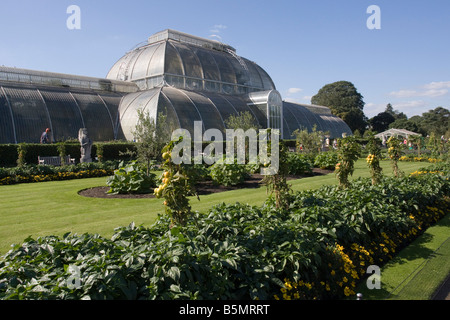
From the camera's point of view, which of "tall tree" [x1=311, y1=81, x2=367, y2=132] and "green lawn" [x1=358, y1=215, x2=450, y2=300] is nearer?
"green lawn" [x1=358, y1=215, x2=450, y2=300]

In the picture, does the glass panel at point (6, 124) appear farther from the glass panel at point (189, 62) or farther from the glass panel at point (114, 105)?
the glass panel at point (189, 62)

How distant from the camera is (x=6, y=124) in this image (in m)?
21.5

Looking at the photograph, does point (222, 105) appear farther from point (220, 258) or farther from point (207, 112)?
point (220, 258)

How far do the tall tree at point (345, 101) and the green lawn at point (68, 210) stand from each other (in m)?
61.0

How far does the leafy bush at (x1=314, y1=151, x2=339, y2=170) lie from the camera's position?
1769 centimetres

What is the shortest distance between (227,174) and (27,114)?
1804 centimetres

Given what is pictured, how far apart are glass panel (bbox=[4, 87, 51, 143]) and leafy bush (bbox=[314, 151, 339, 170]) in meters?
18.9

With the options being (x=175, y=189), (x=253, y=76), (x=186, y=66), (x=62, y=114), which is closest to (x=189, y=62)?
(x=186, y=66)

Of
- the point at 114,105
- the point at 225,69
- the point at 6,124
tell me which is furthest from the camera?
the point at 225,69

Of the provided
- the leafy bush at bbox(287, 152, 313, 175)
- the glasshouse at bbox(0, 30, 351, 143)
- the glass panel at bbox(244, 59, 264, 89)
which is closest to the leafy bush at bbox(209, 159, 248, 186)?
the leafy bush at bbox(287, 152, 313, 175)

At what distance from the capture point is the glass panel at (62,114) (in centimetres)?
2411

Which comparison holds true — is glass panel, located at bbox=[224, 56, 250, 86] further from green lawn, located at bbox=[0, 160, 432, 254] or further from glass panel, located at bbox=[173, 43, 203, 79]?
green lawn, located at bbox=[0, 160, 432, 254]

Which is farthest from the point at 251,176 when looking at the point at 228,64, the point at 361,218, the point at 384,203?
the point at 228,64

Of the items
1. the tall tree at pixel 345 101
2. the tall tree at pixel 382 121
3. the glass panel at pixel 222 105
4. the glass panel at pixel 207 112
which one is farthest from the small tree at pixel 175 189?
the tall tree at pixel 382 121
